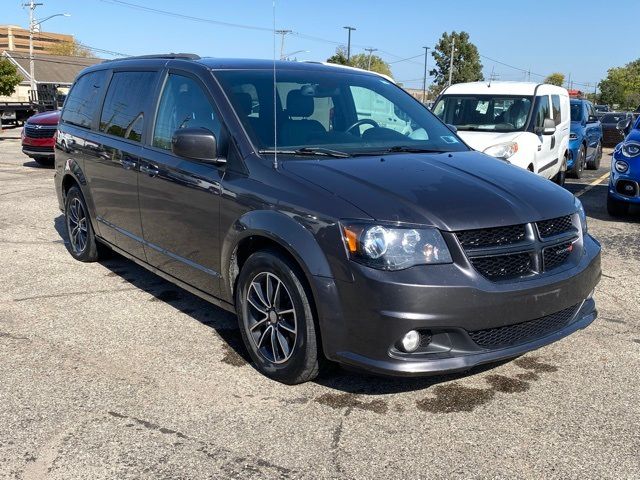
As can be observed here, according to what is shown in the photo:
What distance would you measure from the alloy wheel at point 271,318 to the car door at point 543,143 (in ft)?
21.9

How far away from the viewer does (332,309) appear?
3238 millimetres

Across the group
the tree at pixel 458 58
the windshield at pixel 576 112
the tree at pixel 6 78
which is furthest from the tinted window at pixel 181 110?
the tree at pixel 458 58

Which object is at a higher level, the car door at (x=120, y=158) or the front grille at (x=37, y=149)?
the car door at (x=120, y=158)

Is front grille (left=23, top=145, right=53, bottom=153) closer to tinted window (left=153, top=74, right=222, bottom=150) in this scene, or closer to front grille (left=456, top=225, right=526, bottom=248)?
tinted window (left=153, top=74, right=222, bottom=150)

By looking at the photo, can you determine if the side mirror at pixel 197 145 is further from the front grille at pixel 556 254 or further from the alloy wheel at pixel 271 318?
the front grille at pixel 556 254

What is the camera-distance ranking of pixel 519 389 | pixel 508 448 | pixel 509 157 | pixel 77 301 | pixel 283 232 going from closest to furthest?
pixel 508 448 < pixel 283 232 < pixel 519 389 < pixel 77 301 < pixel 509 157

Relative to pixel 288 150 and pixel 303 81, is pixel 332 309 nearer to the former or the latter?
pixel 288 150

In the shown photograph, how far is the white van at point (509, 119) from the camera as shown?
29.5ft

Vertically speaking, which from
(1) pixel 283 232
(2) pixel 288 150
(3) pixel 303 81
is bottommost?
(1) pixel 283 232

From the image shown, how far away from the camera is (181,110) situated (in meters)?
4.48

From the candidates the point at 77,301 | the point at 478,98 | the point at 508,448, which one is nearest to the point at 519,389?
the point at 508,448

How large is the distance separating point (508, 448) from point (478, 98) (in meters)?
7.68

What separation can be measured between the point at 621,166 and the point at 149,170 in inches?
254

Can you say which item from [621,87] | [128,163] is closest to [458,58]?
[621,87]
